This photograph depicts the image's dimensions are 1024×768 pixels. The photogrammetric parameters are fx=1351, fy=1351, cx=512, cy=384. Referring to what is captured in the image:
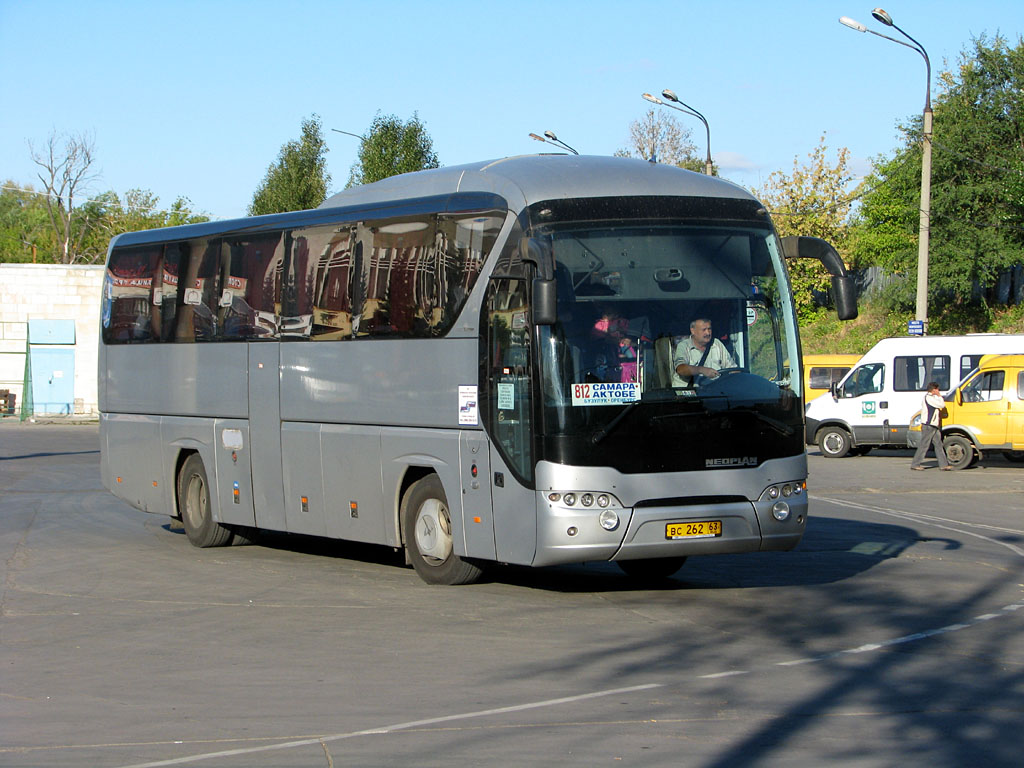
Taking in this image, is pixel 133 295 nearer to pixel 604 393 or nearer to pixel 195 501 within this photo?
pixel 195 501

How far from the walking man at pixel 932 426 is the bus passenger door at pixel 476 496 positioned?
17313mm

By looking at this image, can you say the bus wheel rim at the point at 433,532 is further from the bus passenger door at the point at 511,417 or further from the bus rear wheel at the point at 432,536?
the bus passenger door at the point at 511,417

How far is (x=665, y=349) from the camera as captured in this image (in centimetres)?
1048

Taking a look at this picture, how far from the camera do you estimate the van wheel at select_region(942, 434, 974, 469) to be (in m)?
27.0

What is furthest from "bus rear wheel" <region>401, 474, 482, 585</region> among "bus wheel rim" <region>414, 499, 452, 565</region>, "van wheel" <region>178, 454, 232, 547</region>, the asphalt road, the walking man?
the walking man

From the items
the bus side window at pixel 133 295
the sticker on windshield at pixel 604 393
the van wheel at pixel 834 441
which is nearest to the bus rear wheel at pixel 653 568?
the sticker on windshield at pixel 604 393

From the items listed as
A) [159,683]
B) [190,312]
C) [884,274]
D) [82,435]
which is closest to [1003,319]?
[884,274]

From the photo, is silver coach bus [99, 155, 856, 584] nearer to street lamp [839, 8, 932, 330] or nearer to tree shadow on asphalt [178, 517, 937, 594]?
tree shadow on asphalt [178, 517, 937, 594]

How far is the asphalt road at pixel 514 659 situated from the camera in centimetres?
660

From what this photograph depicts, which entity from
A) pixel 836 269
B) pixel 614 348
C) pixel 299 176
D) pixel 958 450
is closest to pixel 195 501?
pixel 614 348

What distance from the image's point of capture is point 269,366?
13.9 m

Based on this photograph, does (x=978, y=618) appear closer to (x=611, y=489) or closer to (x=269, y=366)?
(x=611, y=489)

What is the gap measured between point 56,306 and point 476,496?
46177mm

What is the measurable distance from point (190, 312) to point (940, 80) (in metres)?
40.0
